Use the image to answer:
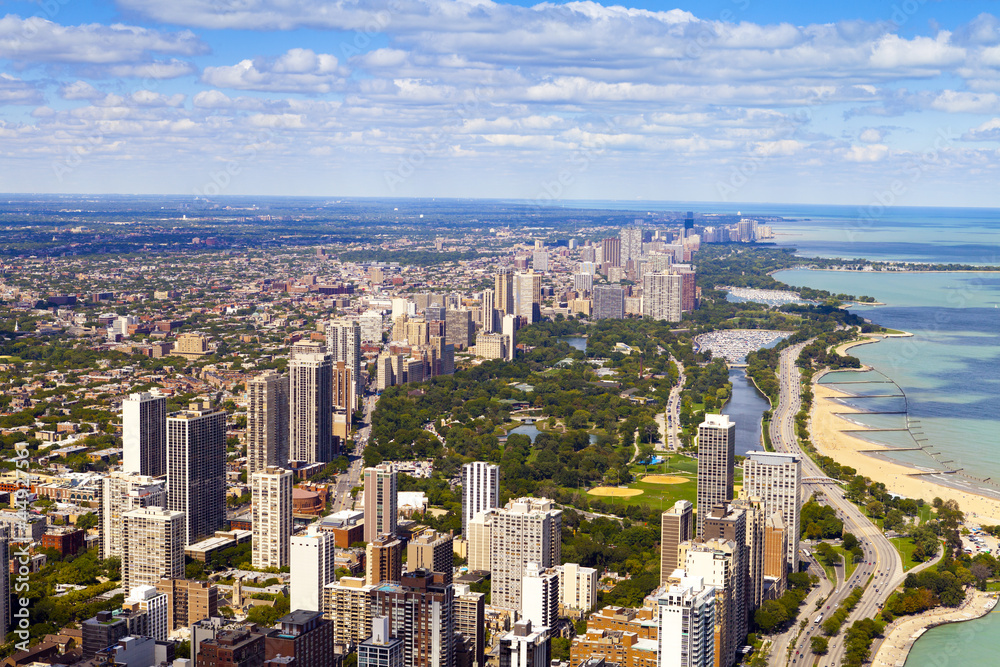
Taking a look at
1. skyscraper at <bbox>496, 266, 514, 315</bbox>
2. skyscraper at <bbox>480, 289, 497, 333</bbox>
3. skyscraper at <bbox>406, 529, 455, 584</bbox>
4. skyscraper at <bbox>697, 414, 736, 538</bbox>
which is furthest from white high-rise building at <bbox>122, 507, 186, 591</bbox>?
skyscraper at <bbox>496, 266, 514, 315</bbox>

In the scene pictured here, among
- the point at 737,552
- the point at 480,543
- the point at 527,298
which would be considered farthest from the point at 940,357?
the point at 737,552

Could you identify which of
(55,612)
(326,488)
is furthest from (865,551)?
(55,612)

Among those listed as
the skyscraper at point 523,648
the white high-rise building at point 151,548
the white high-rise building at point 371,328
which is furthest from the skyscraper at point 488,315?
the skyscraper at point 523,648

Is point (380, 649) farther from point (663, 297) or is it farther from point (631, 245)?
point (631, 245)

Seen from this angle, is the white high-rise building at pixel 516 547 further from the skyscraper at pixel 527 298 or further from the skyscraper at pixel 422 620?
the skyscraper at pixel 527 298

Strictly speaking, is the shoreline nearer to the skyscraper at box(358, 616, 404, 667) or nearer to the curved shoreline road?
the curved shoreline road

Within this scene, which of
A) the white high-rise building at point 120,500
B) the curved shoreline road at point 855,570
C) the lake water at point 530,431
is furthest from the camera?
the lake water at point 530,431

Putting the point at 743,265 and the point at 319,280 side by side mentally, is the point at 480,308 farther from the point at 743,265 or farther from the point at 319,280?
the point at 743,265
